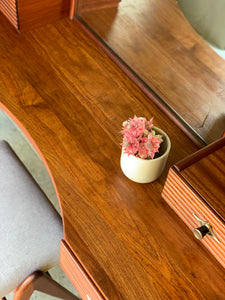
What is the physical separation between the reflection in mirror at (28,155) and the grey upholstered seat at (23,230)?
477mm

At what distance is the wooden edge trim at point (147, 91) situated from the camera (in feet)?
3.22

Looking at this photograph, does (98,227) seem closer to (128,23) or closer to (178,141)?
(178,141)

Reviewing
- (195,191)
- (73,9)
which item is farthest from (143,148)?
(73,9)

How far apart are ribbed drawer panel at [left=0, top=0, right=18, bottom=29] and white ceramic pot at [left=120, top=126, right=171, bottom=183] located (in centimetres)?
58

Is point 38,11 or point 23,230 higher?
point 38,11

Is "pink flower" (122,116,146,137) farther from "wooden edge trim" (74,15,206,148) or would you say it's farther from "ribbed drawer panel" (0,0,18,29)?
"ribbed drawer panel" (0,0,18,29)

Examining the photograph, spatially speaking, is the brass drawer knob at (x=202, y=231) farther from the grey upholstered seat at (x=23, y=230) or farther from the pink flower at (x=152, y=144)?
the grey upholstered seat at (x=23, y=230)

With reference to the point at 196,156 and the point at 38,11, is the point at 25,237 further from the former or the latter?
the point at 38,11

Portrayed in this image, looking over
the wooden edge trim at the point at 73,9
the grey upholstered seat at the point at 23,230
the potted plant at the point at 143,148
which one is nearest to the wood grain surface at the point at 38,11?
the wooden edge trim at the point at 73,9

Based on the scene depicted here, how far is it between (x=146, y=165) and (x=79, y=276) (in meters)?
0.26

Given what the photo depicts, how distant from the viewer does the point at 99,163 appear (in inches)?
36.3

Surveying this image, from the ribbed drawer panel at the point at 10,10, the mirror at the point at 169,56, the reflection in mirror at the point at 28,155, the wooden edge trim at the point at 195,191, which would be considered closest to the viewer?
the wooden edge trim at the point at 195,191

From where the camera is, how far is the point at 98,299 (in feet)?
2.49

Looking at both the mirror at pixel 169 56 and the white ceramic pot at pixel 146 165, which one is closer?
the white ceramic pot at pixel 146 165
